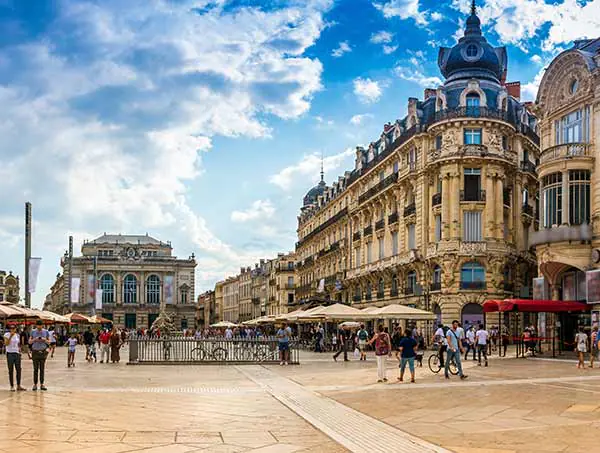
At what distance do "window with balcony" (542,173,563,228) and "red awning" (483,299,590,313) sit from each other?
375cm

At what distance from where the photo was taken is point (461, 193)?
154 ft

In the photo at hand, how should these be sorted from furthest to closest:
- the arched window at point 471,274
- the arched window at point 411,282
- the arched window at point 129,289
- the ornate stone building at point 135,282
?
the arched window at point 129,289 < the ornate stone building at point 135,282 < the arched window at point 411,282 < the arched window at point 471,274

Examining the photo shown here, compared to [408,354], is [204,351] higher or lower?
lower

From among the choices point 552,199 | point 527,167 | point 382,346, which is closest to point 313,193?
point 527,167

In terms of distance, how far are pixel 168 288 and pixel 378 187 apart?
71.0m

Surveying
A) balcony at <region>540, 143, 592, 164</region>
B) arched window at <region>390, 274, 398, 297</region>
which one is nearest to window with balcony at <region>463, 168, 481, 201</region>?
arched window at <region>390, 274, 398, 297</region>

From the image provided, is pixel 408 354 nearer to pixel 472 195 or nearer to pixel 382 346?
pixel 382 346

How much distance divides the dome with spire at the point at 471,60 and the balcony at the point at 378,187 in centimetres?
737

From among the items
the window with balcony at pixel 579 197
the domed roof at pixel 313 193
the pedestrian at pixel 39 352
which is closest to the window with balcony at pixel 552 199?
the window with balcony at pixel 579 197

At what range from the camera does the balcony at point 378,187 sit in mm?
54391

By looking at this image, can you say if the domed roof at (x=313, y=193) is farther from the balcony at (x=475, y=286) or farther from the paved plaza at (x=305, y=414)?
the paved plaza at (x=305, y=414)

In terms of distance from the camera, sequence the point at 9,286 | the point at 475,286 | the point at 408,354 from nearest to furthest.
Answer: the point at 408,354 < the point at 475,286 < the point at 9,286

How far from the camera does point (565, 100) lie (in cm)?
3666

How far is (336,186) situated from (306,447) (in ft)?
214
